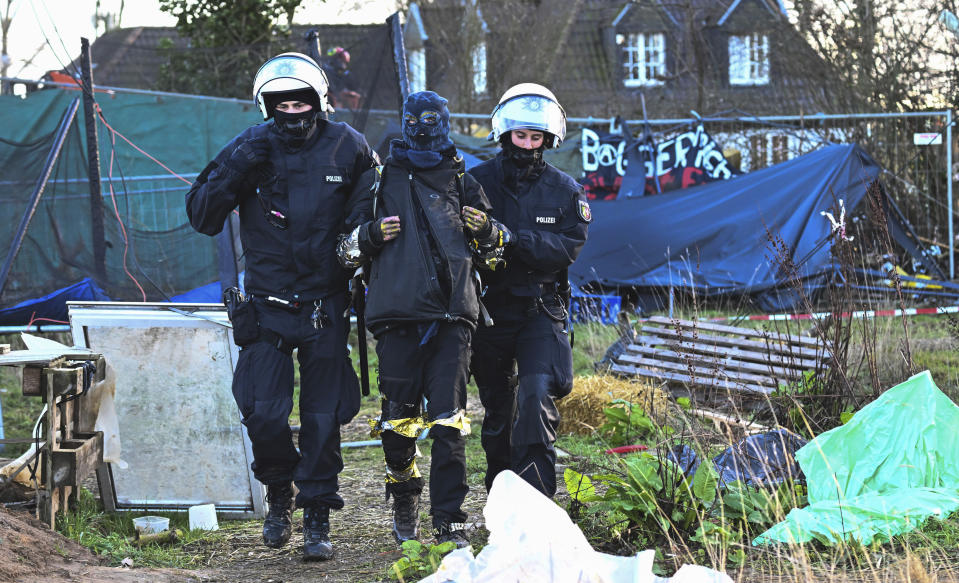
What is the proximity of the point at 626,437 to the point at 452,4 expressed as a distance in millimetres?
14205

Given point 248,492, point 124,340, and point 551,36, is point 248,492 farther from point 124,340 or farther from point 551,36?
point 551,36

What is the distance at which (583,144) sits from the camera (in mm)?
12203

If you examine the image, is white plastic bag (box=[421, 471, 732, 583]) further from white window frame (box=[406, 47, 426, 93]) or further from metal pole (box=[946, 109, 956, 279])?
white window frame (box=[406, 47, 426, 93])

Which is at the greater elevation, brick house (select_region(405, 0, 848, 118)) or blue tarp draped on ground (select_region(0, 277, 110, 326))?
brick house (select_region(405, 0, 848, 118))

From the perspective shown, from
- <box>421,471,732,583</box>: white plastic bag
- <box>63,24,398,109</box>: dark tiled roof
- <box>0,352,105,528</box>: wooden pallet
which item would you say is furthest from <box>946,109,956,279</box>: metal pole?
<box>0,352,105,528</box>: wooden pallet

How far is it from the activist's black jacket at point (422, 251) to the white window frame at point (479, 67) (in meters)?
14.4

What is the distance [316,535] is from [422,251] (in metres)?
1.38

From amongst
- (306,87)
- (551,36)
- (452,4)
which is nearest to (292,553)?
(306,87)

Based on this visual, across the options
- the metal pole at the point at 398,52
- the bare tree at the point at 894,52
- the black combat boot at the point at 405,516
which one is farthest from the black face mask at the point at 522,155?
the bare tree at the point at 894,52

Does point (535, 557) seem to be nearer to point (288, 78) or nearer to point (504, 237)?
point (504, 237)

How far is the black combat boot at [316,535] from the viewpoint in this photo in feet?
15.0

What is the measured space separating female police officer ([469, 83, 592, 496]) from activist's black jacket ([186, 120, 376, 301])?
28.2 inches

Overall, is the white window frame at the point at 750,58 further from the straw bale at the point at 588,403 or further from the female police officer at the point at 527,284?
the female police officer at the point at 527,284

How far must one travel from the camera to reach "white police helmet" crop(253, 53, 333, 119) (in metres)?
4.74
